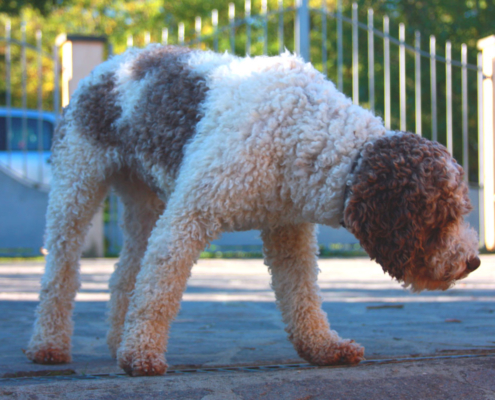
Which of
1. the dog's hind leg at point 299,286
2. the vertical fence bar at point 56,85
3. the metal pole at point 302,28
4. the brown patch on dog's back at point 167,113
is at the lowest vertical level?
the dog's hind leg at point 299,286

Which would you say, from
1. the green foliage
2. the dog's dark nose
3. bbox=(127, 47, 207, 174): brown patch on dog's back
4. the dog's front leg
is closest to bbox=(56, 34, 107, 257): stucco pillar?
the green foliage

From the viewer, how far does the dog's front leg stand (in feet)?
8.49

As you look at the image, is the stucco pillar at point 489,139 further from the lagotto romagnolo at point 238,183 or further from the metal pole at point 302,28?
the lagotto romagnolo at point 238,183

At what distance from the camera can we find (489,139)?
8.55m

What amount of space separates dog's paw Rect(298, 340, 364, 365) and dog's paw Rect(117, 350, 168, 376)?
2.23 feet

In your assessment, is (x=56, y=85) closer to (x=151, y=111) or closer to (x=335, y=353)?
(x=151, y=111)

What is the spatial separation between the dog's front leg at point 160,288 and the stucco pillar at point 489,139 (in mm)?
6767

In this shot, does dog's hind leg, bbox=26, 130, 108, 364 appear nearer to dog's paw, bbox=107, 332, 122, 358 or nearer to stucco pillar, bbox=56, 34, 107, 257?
dog's paw, bbox=107, 332, 122, 358

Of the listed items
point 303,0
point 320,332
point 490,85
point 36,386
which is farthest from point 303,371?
point 490,85

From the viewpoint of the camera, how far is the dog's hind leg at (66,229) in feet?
10.4

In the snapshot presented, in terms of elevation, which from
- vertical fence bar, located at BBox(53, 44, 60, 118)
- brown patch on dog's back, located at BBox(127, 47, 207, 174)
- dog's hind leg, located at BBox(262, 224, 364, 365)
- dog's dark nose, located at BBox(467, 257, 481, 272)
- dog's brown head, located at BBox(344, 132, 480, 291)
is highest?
vertical fence bar, located at BBox(53, 44, 60, 118)

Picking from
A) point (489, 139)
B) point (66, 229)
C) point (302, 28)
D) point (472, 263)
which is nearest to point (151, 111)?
point (66, 229)

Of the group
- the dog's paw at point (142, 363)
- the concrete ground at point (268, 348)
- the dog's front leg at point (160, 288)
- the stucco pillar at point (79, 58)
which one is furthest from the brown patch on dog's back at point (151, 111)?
the stucco pillar at point (79, 58)

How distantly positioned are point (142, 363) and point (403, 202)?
1.21 meters
